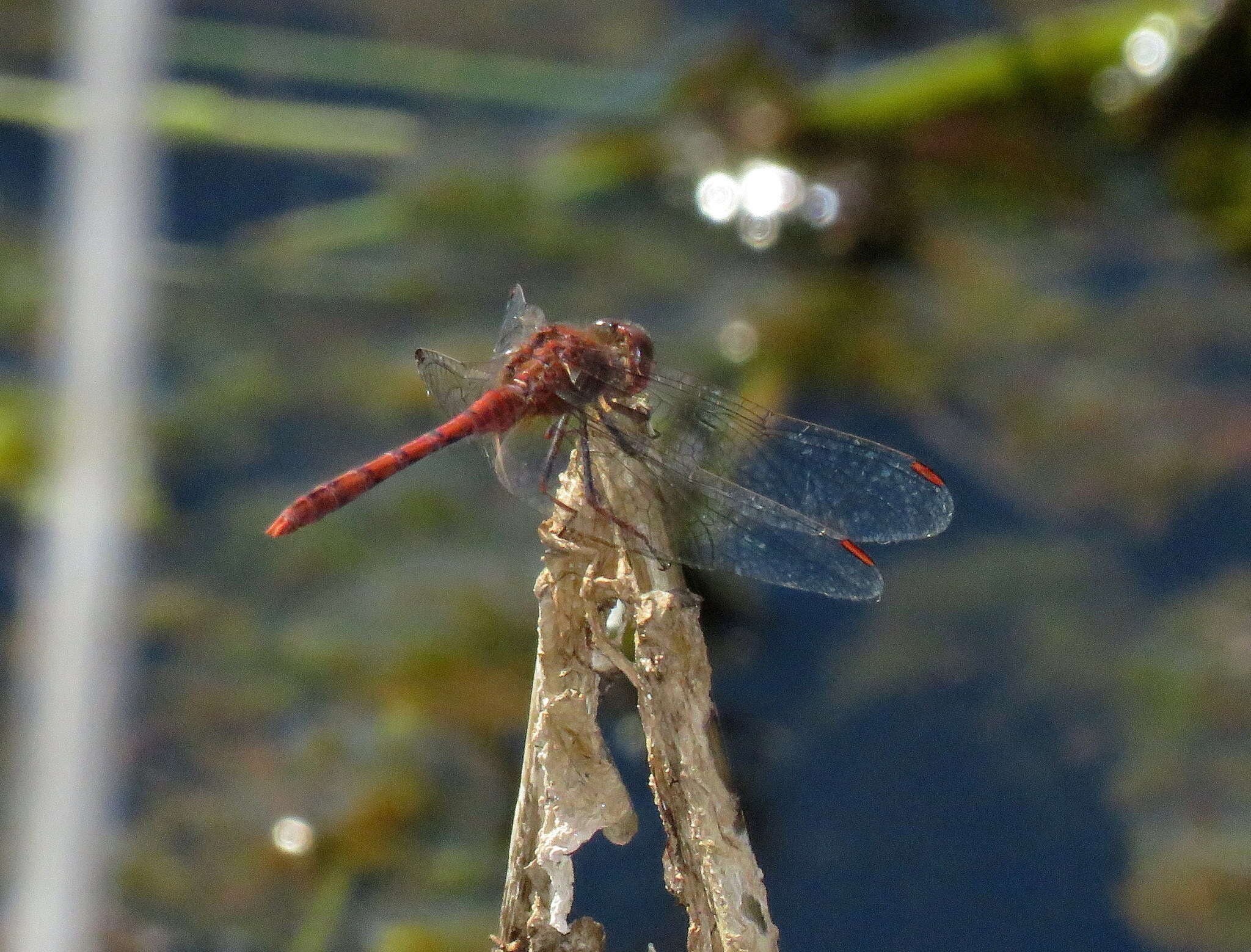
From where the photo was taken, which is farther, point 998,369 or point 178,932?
point 998,369

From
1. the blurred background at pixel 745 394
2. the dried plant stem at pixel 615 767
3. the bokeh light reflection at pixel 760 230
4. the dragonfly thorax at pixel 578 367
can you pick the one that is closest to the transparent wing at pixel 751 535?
the dragonfly thorax at pixel 578 367

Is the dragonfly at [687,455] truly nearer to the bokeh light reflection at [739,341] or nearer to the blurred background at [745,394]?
the blurred background at [745,394]

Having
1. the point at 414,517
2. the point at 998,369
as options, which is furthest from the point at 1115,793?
the point at 414,517

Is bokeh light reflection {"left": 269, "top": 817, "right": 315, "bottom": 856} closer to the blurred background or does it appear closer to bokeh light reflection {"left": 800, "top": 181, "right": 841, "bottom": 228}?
the blurred background

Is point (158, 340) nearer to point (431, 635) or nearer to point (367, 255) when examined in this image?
point (367, 255)

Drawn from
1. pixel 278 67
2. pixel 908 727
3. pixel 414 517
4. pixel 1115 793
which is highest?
pixel 278 67

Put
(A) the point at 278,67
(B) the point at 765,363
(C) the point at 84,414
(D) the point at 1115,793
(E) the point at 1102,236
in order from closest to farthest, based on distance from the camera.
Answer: (C) the point at 84,414, (D) the point at 1115,793, (B) the point at 765,363, (E) the point at 1102,236, (A) the point at 278,67

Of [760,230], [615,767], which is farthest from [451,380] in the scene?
[760,230]

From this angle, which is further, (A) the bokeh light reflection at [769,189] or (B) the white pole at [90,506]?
(A) the bokeh light reflection at [769,189]
